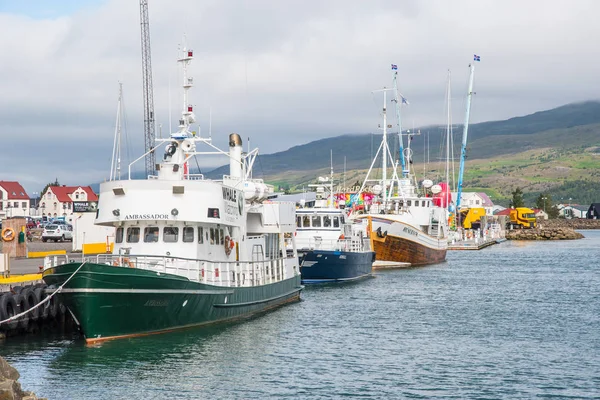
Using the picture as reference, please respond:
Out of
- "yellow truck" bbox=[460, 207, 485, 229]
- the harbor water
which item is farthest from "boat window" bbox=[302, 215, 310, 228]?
"yellow truck" bbox=[460, 207, 485, 229]

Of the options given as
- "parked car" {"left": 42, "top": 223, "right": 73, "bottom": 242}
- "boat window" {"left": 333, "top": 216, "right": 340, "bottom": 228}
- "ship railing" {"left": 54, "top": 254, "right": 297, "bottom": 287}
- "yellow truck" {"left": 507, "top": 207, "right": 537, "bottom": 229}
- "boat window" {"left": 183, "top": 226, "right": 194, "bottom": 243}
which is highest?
"yellow truck" {"left": 507, "top": 207, "right": 537, "bottom": 229}

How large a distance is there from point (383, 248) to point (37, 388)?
Answer: 4910 centimetres

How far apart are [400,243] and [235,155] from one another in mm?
34368

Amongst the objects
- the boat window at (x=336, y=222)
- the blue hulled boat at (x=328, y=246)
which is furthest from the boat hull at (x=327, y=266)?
the boat window at (x=336, y=222)

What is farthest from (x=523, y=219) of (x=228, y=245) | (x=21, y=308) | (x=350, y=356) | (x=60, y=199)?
(x=21, y=308)

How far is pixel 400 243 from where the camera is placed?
7231 centimetres

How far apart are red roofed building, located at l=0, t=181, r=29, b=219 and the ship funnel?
130516mm

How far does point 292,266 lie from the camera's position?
44.7m

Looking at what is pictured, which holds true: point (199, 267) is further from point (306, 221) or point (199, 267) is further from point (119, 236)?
point (306, 221)

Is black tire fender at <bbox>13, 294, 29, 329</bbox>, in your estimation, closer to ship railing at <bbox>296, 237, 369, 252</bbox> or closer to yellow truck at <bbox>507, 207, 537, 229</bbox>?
ship railing at <bbox>296, 237, 369, 252</bbox>

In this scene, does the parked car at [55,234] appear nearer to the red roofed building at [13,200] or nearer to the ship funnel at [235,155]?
the ship funnel at [235,155]

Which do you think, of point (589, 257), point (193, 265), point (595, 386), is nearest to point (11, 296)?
point (193, 265)

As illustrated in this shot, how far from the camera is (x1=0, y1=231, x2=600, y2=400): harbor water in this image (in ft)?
81.4

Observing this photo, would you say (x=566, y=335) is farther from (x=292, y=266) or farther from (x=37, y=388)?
(x=37, y=388)
